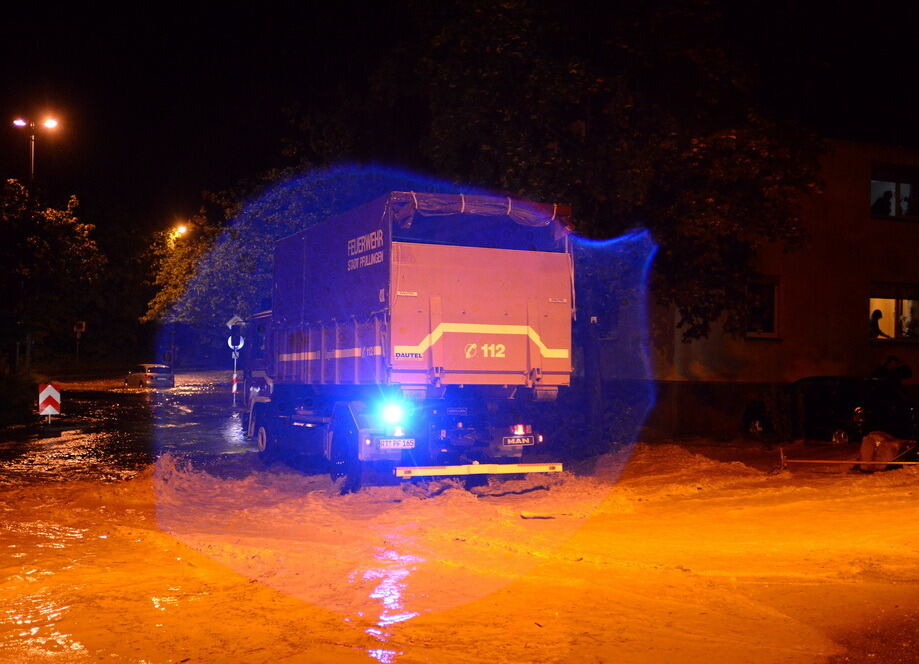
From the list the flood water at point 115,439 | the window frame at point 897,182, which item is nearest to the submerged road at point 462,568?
the flood water at point 115,439

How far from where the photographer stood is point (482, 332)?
12.4 meters

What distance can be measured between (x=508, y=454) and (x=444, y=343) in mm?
1788

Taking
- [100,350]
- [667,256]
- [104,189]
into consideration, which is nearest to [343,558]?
[667,256]

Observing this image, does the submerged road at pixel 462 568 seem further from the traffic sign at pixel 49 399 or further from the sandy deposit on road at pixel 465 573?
the traffic sign at pixel 49 399

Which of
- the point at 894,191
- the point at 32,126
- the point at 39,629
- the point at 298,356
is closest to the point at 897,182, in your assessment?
the point at 894,191

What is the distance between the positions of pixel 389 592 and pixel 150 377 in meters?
42.9

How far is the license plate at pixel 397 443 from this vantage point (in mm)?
12180

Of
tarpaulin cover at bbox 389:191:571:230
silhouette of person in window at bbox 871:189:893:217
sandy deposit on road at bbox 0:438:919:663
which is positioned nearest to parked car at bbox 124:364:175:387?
silhouette of person in window at bbox 871:189:893:217

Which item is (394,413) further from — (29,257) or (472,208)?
(29,257)

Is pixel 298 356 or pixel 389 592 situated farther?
pixel 298 356

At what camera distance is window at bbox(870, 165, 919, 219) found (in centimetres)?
2606

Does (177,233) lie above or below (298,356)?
above

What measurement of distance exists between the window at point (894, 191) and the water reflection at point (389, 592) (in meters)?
21.4

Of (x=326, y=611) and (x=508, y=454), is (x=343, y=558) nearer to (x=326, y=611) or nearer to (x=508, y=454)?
(x=326, y=611)
